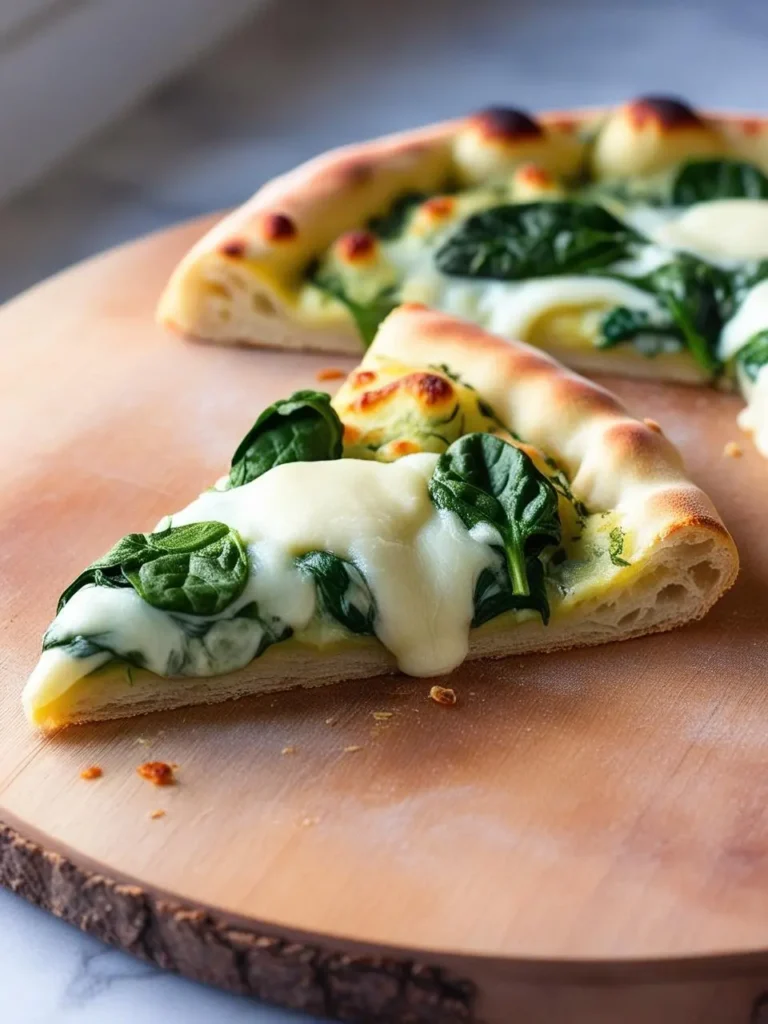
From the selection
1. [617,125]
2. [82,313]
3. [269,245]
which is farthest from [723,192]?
[82,313]

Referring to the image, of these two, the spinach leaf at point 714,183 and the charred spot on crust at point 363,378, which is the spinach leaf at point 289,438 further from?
the spinach leaf at point 714,183

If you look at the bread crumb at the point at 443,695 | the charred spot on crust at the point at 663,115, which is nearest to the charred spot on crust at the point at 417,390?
the bread crumb at the point at 443,695

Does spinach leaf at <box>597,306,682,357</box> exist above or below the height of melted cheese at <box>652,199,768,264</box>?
below

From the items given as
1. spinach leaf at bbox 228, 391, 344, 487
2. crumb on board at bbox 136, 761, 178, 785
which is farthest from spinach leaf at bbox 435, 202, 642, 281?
crumb on board at bbox 136, 761, 178, 785

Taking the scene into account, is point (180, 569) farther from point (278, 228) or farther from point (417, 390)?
point (278, 228)

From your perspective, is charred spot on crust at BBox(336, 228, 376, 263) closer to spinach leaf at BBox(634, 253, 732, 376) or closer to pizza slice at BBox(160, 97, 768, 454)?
pizza slice at BBox(160, 97, 768, 454)
